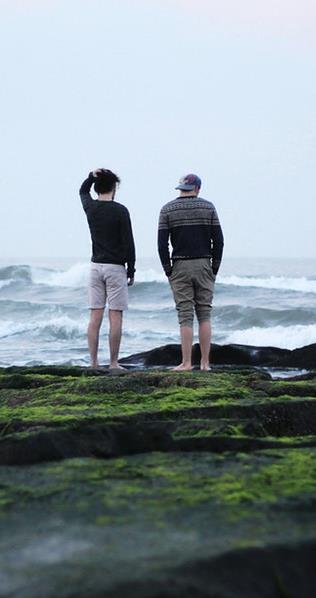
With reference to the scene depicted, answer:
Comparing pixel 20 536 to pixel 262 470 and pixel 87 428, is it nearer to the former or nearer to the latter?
pixel 262 470

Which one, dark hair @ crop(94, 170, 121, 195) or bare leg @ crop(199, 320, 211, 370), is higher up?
dark hair @ crop(94, 170, 121, 195)

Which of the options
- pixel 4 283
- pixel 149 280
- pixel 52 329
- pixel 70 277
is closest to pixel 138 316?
pixel 52 329

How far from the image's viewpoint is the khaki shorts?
8.27m

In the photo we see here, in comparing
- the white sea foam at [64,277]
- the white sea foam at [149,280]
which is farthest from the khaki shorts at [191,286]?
the white sea foam at [64,277]

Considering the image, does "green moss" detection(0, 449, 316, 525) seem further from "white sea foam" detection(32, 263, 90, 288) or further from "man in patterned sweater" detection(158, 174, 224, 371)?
"white sea foam" detection(32, 263, 90, 288)

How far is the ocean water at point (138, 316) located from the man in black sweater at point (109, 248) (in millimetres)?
5026

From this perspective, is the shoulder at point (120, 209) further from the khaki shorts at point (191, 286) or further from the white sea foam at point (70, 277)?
the white sea foam at point (70, 277)

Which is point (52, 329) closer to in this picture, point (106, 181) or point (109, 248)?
point (109, 248)

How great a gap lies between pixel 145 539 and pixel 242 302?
25237mm

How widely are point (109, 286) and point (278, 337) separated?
1062 cm

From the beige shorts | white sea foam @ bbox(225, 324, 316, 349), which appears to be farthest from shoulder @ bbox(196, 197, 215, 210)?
white sea foam @ bbox(225, 324, 316, 349)

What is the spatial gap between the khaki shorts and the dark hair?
903mm

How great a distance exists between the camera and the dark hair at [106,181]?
8.09 metres

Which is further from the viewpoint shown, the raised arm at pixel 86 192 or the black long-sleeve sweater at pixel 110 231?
the raised arm at pixel 86 192
